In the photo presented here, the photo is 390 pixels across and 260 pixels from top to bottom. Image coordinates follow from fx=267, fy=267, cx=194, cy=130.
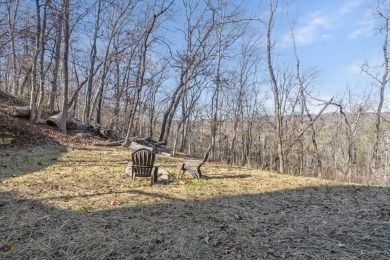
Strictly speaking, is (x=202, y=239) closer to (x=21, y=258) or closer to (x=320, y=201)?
(x=21, y=258)

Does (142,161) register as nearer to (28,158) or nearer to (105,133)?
(28,158)

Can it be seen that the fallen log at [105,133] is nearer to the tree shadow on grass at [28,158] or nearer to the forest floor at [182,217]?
the tree shadow on grass at [28,158]

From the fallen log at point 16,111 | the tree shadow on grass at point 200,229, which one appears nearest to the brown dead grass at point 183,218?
the tree shadow on grass at point 200,229

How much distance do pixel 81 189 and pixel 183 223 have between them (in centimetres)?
264

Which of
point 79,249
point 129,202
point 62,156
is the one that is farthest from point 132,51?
point 79,249

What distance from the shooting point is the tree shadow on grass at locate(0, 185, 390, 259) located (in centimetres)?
303

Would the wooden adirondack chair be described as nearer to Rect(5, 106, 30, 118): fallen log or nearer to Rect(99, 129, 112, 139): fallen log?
Rect(99, 129, 112, 139): fallen log

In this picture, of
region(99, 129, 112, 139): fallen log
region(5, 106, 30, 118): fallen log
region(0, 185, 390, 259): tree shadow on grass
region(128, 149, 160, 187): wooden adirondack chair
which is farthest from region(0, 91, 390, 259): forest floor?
region(99, 129, 112, 139): fallen log

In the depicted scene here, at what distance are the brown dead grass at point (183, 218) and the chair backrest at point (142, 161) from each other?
0.29 meters

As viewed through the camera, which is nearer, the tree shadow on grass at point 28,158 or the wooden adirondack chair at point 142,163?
the wooden adirondack chair at point 142,163

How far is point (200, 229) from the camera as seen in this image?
3.73 m

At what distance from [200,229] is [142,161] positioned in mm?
2869

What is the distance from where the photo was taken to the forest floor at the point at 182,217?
3.08 meters

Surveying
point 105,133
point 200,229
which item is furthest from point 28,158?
point 200,229
